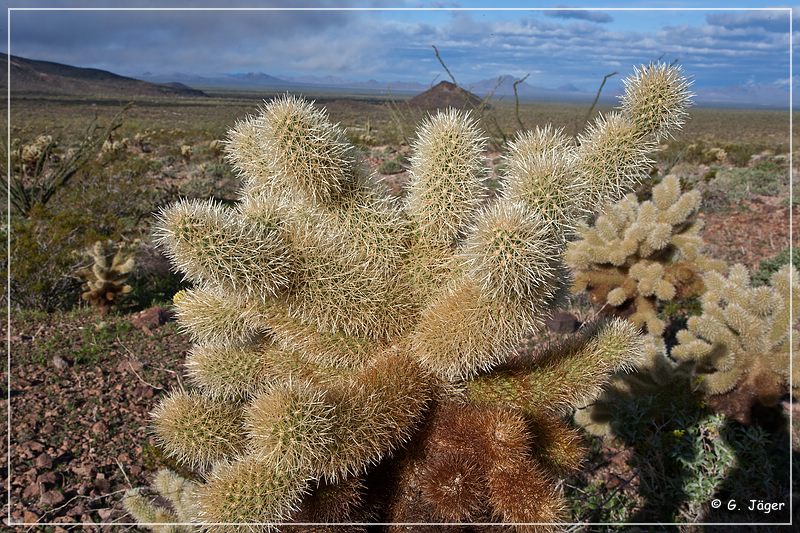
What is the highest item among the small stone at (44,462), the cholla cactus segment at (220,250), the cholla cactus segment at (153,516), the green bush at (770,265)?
the cholla cactus segment at (220,250)

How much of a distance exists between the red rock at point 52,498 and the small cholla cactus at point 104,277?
140 inches

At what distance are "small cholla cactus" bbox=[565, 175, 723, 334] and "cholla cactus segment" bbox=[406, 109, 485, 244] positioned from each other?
4.47m

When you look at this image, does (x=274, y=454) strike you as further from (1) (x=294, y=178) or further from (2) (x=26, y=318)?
(2) (x=26, y=318)

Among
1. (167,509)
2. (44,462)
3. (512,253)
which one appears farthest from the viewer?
(44,462)

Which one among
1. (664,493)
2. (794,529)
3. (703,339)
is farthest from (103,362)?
(794,529)

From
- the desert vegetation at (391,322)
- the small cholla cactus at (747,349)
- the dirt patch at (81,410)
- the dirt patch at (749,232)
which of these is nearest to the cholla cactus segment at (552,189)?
the desert vegetation at (391,322)

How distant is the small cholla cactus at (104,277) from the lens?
7.03 meters

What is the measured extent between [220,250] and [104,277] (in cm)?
628

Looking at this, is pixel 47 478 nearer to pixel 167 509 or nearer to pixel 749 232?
pixel 167 509

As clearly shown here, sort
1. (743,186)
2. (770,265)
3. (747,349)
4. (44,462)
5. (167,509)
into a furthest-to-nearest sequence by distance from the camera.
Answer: (743,186) → (770,265) → (747,349) → (44,462) → (167,509)

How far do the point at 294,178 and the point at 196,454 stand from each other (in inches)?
34.9

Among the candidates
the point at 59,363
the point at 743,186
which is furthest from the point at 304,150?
the point at 743,186

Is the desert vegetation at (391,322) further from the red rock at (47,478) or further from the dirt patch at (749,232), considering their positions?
the dirt patch at (749,232)

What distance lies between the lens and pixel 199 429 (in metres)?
1.86
